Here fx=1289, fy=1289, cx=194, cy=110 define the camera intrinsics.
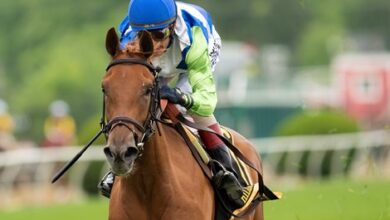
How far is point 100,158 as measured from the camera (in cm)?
1939

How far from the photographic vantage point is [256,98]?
33.4 meters

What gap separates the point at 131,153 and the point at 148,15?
980 millimetres

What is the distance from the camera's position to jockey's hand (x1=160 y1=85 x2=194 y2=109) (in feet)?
22.7

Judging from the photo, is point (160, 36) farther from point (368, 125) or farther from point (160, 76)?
point (368, 125)

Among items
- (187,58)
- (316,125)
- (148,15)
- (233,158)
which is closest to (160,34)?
(148,15)

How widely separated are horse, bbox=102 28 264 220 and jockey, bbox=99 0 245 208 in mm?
171

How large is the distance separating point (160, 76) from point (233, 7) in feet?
131

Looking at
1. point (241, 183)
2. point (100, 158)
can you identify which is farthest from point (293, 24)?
point (241, 183)

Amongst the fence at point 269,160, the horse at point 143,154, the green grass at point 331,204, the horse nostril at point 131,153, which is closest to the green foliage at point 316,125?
the fence at point 269,160

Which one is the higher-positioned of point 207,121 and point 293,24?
point 207,121

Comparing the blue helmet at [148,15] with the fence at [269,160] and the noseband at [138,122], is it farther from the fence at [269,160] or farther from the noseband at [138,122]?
the fence at [269,160]

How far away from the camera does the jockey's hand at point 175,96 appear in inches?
273

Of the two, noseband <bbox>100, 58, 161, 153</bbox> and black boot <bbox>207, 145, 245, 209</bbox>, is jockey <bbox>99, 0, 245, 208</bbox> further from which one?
noseband <bbox>100, 58, 161, 153</bbox>

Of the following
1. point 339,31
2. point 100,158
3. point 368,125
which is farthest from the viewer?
point 339,31
